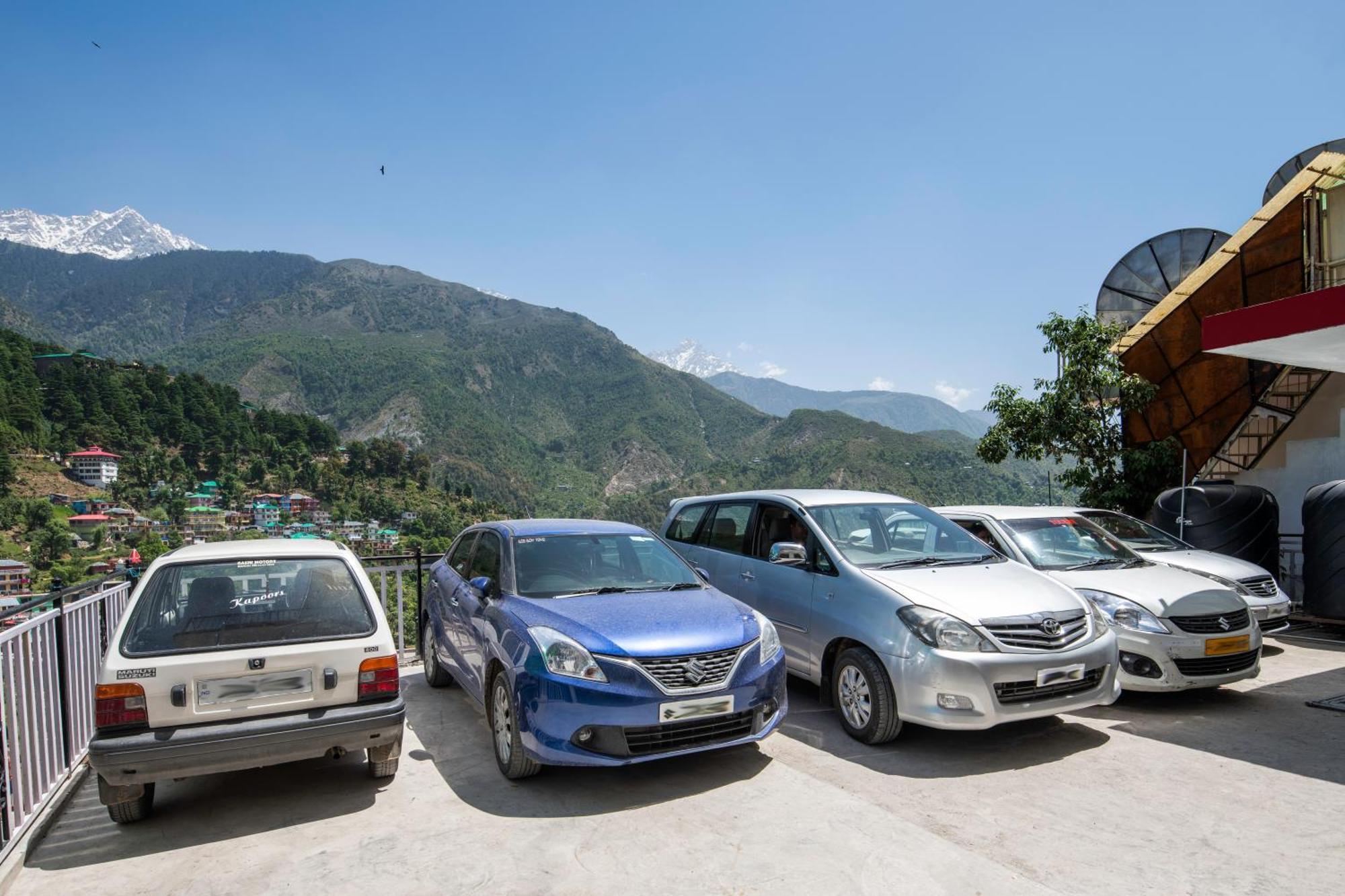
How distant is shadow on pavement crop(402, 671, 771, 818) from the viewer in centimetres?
420

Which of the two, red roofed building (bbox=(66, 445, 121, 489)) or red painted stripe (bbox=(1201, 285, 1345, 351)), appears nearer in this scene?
red painted stripe (bbox=(1201, 285, 1345, 351))

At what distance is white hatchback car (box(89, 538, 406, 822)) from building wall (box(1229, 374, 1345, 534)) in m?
14.1

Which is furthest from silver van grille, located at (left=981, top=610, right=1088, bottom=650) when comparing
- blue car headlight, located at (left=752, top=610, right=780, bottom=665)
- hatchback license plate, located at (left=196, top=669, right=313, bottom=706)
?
hatchback license plate, located at (left=196, top=669, right=313, bottom=706)

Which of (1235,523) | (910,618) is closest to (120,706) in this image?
(910,618)

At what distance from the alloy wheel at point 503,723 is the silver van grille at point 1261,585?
294 inches

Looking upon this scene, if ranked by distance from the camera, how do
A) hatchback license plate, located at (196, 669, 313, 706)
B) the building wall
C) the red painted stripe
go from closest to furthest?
hatchback license plate, located at (196, 669, 313, 706), the red painted stripe, the building wall

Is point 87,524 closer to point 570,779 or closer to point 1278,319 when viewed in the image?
point 570,779

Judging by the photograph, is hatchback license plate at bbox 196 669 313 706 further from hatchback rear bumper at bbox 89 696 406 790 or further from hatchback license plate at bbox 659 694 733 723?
hatchback license plate at bbox 659 694 733 723

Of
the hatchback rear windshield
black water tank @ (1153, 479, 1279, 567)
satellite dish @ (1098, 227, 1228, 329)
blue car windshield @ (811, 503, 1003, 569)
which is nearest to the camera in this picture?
the hatchback rear windshield

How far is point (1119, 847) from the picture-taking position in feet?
11.9

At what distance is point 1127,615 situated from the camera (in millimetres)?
5949

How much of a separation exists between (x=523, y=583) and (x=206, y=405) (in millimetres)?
69328

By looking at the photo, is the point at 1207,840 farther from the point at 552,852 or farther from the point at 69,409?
the point at 69,409

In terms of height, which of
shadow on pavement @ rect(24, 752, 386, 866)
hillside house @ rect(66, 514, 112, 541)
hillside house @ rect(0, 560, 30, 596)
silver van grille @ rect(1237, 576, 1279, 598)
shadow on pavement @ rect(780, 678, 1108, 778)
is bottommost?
hillside house @ rect(0, 560, 30, 596)
